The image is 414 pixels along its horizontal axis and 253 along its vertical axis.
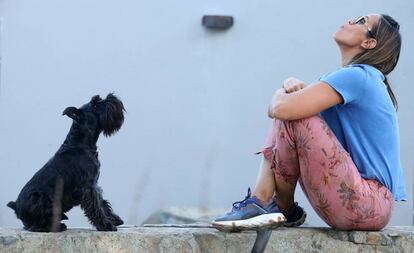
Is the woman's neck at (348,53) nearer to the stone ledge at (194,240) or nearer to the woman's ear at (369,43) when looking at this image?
the woman's ear at (369,43)

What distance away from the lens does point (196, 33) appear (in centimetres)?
784

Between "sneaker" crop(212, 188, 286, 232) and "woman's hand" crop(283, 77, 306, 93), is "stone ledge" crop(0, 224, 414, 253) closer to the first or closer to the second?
"sneaker" crop(212, 188, 286, 232)

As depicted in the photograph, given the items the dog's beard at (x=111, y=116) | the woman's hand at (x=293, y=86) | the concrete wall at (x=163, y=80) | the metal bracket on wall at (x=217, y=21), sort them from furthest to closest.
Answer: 1. the metal bracket on wall at (x=217, y=21)
2. the concrete wall at (x=163, y=80)
3. the dog's beard at (x=111, y=116)
4. the woman's hand at (x=293, y=86)

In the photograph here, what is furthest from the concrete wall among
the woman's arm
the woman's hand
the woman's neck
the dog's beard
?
the woman's arm

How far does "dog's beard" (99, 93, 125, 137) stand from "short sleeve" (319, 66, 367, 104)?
1040 mm

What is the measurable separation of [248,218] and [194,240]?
11.3 inches

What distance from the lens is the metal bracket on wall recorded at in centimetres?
777

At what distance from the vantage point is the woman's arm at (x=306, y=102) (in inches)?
146

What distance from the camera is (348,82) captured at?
149 inches

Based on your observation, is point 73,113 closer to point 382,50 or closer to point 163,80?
point 382,50

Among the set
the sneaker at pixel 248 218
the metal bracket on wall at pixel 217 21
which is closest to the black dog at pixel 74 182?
the sneaker at pixel 248 218

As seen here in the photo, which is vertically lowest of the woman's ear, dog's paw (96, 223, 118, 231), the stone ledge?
the stone ledge

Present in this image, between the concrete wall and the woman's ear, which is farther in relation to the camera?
the concrete wall

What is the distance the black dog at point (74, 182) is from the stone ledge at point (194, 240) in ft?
0.29
